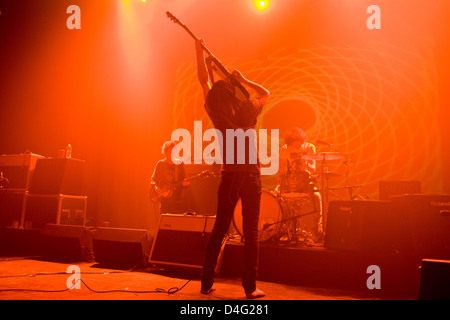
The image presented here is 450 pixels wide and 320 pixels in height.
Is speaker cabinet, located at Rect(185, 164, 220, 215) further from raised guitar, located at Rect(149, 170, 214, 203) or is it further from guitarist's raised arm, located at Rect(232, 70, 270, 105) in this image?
guitarist's raised arm, located at Rect(232, 70, 270, 105)

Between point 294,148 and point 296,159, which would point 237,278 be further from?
point 294,148

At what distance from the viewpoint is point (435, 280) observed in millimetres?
2234

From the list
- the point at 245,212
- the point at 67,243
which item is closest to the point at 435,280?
the point at 245,212

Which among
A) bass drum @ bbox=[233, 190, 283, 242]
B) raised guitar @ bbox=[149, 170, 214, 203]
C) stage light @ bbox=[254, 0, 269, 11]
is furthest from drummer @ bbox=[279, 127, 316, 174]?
stage light @ bbox=[254, 0, 269, 11]

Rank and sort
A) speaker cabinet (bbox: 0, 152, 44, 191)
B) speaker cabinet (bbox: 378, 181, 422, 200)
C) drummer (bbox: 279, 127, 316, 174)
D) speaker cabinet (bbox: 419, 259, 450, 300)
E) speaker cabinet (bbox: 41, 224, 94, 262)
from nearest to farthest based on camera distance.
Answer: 1. speaker cabinet (bbox: 419, 259, 450, 300)
2. speaker cabinet (bbox: 41, 224, 94, 262)
3. speaker cabinet (bbox: 378, 181, 422, 200)
4. drummer (bbox: 279, 127, 316, 174)
5. speaker cabinet (bbox: 0, 152, 44, 191)

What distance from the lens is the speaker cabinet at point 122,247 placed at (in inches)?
180

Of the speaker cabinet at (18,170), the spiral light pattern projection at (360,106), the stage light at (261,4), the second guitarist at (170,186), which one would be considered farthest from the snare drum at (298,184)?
the speaker cabinet at (18,170)

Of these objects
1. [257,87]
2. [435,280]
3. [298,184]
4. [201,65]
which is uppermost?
[201,65]

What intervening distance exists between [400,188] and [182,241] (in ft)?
11.2

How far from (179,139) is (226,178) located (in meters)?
4.77

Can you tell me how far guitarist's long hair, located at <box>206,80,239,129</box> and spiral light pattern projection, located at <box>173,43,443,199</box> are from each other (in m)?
4.24

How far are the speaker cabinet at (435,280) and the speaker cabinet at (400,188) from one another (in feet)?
11.2

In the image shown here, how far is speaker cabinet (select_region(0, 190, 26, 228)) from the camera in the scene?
6160mm

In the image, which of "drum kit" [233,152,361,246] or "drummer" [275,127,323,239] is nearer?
Result: "drum kit" [233,152,361,246]
